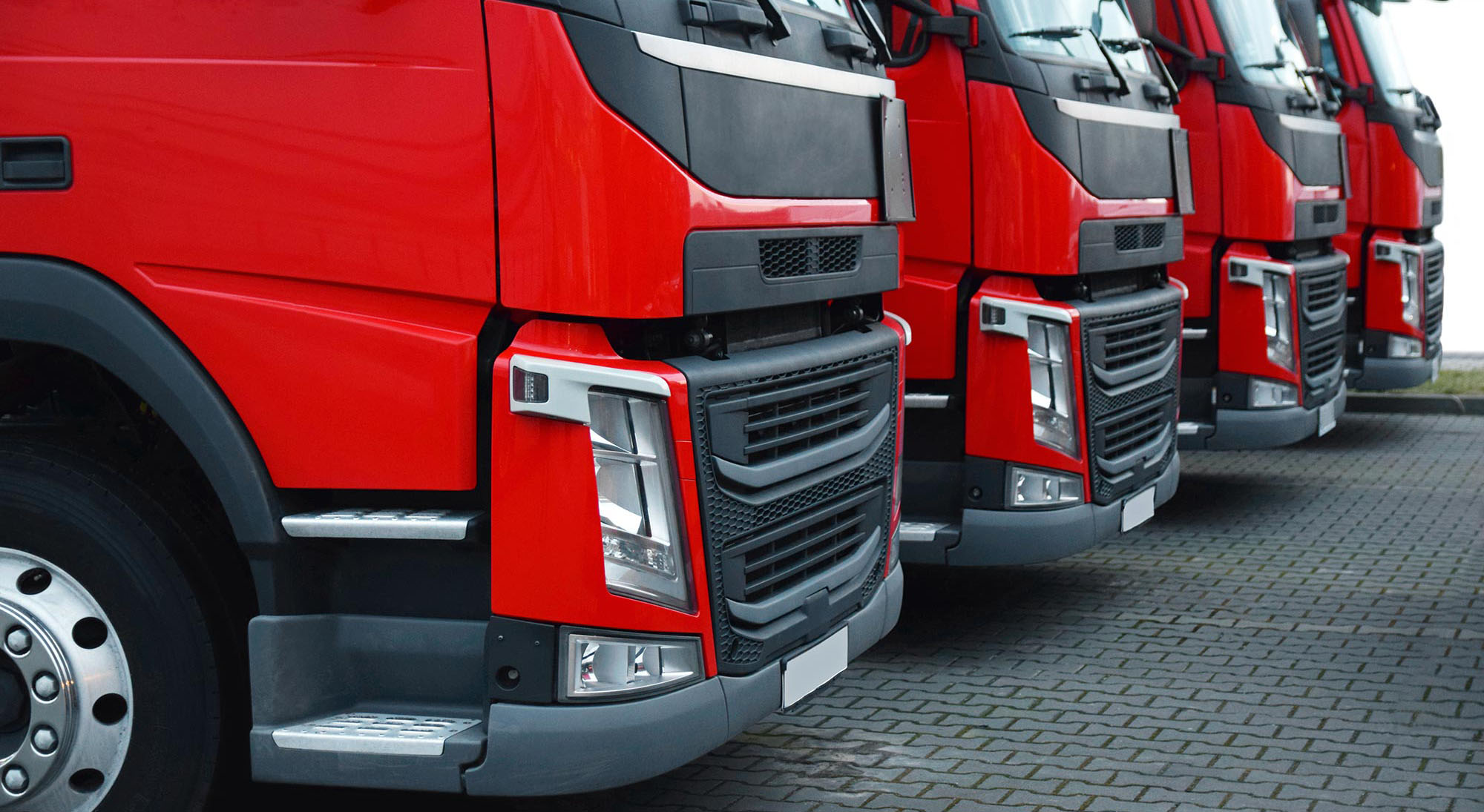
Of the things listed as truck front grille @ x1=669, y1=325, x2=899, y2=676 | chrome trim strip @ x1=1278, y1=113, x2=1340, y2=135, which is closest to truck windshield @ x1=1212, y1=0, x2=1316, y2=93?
chrome trim strip @ x1=1278, y1=113, x2=1340, y2=135

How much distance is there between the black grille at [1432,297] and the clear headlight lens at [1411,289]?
71 millimetres

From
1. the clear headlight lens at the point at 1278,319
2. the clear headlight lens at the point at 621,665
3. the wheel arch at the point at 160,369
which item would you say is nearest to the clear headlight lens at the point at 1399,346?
the clear headlight lens at the point at 1278,319

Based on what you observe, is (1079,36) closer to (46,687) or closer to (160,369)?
(160,369)

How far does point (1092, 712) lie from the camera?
5.94 m

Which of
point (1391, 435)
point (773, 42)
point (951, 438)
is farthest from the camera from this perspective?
point (1391, 435)

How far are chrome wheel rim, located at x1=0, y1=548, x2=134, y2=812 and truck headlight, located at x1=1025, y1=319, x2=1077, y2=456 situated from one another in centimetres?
359

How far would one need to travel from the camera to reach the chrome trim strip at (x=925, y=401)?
662cm

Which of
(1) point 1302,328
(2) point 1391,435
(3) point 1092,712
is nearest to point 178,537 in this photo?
(3) point 1092,712

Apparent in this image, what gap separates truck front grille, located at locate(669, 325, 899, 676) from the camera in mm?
4031

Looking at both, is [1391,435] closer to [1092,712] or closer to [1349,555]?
[1349,555]

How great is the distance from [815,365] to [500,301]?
3.16 feet

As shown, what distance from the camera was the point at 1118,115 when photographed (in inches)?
274

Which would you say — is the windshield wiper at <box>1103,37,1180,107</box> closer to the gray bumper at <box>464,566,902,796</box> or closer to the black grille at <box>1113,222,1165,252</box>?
the black grille at <box>1113,222,1165,252</box>

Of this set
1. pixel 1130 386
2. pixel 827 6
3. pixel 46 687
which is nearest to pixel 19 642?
pixel 46 687
